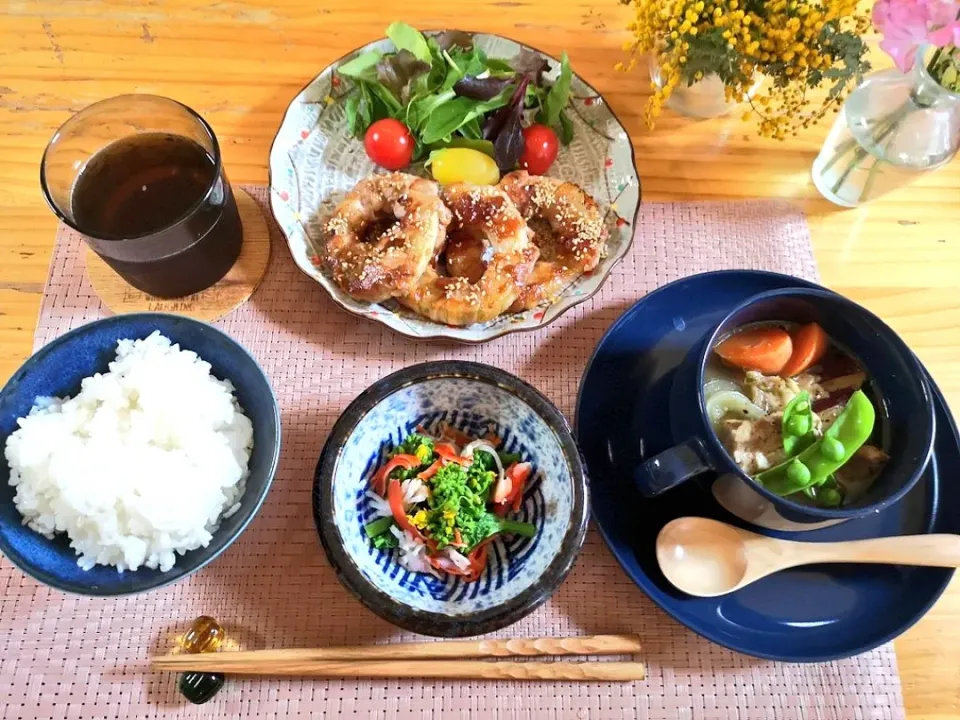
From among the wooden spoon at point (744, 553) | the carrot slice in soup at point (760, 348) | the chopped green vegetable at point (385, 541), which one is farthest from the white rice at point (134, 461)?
the carrot slice in soup at point (760, 348)

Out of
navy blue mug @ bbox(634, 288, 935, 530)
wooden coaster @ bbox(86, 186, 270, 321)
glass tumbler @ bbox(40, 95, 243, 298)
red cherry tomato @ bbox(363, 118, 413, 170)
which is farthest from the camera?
red cherry tomato @ bbox(363, 118, 413, 170)

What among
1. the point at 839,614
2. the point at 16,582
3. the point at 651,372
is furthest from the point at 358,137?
the point at 839,614

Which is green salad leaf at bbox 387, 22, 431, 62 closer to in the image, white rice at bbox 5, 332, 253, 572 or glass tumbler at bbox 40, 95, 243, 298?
glass tumbler at bbox 40, 95, 243, 298

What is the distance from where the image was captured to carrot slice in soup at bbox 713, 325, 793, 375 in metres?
1.16

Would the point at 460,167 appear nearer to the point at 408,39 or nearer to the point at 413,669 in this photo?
the point at 408,39

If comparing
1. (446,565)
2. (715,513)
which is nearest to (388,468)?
(446,565)

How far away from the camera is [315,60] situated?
1.71 m

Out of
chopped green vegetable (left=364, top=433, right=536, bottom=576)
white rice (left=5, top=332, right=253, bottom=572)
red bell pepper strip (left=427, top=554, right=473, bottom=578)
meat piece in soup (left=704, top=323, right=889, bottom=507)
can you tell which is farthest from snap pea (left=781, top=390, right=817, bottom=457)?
white rice (left=5, top=332, right=253, bottom=572)

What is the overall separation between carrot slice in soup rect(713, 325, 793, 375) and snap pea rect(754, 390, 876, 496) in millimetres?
133

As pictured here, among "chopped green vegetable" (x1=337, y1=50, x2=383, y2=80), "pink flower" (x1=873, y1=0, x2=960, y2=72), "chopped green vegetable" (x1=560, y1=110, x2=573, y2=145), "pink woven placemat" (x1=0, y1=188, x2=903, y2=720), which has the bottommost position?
"pink woven placemat" (x1=0, y1=188, x2=903, y2=720)

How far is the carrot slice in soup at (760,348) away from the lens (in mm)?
1156

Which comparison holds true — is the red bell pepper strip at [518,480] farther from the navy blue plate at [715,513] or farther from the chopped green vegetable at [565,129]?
the chopped green vegetable at [565,129]

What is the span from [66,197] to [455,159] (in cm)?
76

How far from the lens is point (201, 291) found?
1425 mm
